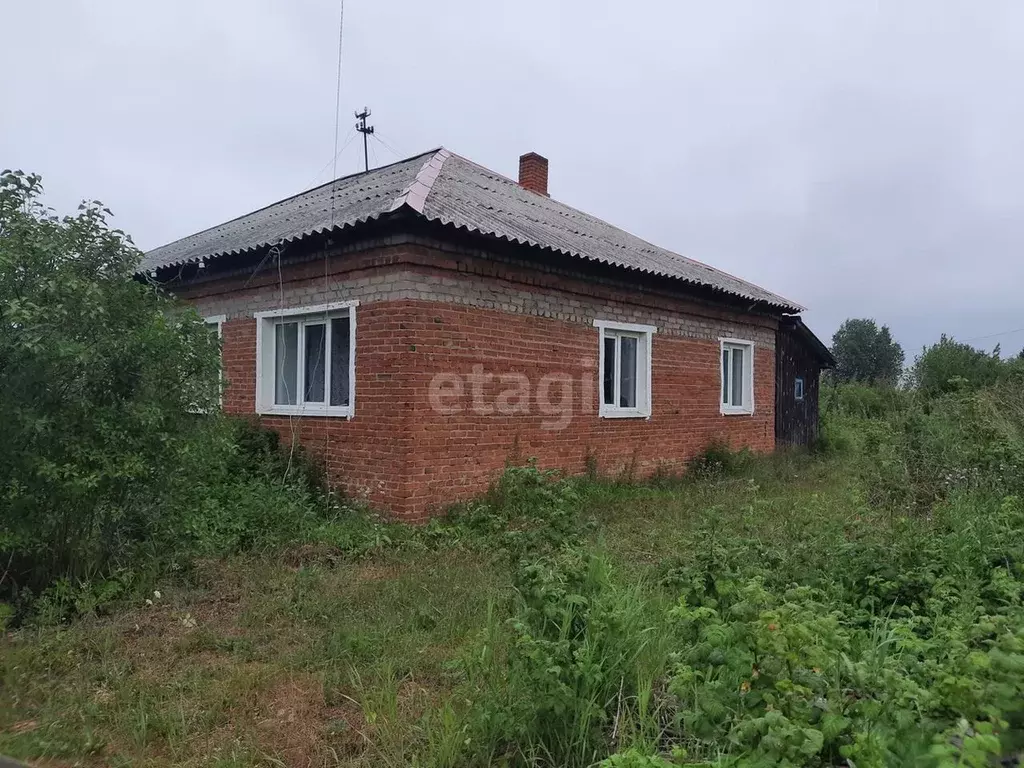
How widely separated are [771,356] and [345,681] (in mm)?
10896

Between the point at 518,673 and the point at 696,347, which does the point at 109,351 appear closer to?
the point at 518,673

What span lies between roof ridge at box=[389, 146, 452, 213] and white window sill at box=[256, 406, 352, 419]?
2.22 meters

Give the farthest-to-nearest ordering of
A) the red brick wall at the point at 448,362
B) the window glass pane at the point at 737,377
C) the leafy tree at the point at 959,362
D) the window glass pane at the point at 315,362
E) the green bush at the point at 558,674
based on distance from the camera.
A: the leafy tree at the point at 959,362 → the window glass pane at the point at 737,377 → the window glass pane at the point at 315,362 → the red brick wall at the point at 448,362 → the green bush at the point at 558,674

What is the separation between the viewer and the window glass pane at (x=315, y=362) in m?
7.69

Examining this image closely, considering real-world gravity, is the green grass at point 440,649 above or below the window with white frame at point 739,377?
below

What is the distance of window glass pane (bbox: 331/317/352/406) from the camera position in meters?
7.44

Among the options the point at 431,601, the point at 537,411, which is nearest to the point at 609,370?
the point at 537,411

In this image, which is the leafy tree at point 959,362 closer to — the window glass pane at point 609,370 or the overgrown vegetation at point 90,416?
the window glass pane at point 609,370

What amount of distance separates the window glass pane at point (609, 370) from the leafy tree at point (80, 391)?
551 cm

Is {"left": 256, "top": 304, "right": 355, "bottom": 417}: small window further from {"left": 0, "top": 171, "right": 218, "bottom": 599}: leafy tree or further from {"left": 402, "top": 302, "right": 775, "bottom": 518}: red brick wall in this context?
{"left": 0, "top": 171, "right": 218, "bottom": 599}: leafy tree

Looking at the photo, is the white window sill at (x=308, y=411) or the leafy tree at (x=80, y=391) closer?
the leafy tree at (x=80, y=391)

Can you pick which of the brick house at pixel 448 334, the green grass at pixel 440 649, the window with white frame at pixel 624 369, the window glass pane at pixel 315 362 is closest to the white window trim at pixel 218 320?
the brick house at pixel 448 334

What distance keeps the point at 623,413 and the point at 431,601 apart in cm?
531

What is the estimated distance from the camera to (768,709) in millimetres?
2053
